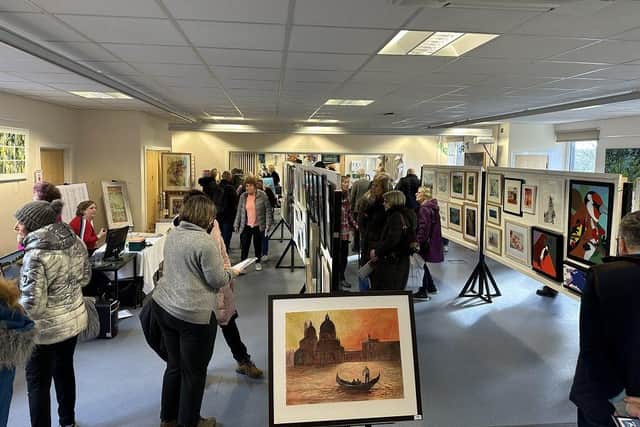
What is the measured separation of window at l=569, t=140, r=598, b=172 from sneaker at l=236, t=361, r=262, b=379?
921cm

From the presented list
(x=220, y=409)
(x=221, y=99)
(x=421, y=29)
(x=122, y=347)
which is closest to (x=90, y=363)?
(x=122, y=347)

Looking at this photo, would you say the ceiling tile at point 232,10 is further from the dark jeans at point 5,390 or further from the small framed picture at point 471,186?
A: the small framed picture at point 471,186

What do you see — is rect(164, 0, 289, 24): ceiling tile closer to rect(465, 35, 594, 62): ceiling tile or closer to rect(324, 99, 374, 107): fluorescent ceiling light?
rect(465, 35, 594, 62): ceiling tile

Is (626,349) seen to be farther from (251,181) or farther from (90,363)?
(251,181)

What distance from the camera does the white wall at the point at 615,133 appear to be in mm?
8422

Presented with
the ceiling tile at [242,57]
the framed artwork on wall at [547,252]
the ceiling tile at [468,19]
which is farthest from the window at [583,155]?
the ceiling tile at [242,57]

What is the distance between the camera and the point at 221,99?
6.64m

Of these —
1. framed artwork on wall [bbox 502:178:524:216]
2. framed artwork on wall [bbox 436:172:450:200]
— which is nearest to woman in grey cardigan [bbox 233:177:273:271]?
framed artwork on wall [bbox 436:172:450:200]

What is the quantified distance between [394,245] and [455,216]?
2278 millimetres

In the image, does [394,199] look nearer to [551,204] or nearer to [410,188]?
[551,204]

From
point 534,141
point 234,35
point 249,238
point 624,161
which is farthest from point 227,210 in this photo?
point 534,141

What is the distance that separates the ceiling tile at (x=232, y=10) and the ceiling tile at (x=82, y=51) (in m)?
1.24

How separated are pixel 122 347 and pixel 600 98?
665cm

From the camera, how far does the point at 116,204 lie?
7.96 m
